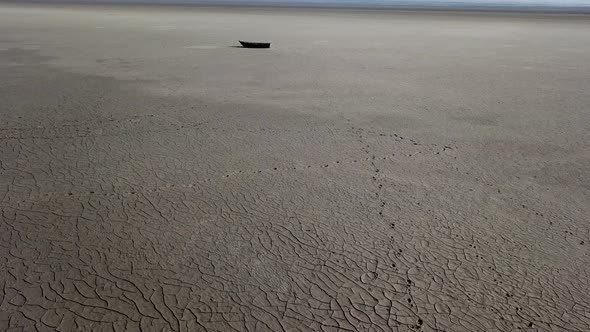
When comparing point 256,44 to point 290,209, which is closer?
point 290,209

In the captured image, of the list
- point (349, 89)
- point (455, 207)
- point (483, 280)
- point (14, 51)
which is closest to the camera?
point (483, 280)

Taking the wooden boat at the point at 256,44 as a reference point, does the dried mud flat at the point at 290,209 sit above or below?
below

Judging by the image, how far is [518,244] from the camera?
11.1 ft

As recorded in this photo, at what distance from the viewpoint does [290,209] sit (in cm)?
385

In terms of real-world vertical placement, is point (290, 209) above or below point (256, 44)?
below

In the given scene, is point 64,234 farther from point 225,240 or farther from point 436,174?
point 436,174

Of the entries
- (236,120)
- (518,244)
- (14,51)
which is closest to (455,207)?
(518,244)

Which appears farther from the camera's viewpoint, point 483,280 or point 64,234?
point 64,234

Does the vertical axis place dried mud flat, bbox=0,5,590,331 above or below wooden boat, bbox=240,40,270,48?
below

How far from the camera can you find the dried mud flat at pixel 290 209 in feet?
8.79

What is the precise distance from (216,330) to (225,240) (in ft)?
3.05

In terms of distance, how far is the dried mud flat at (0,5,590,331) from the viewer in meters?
2.68

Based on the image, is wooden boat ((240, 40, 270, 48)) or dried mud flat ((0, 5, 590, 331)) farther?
wooden boat ((240, 40, 270, 48))

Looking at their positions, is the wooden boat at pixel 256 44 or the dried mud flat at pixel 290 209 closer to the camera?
the dried mud flat at pixel 290 209
